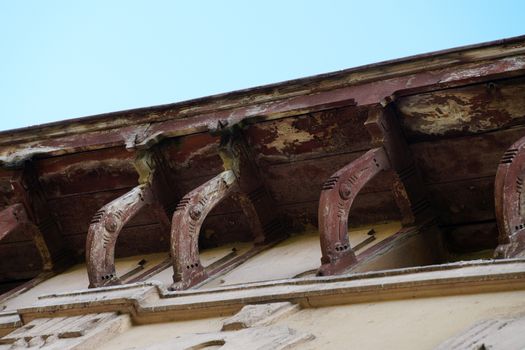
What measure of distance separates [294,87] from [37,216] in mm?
2900

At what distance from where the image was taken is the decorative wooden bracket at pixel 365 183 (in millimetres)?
6707

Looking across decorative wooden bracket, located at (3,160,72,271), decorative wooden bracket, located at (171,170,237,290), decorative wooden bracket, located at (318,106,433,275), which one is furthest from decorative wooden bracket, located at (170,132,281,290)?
decorative wooden bracket, located at (3,160,72,271)

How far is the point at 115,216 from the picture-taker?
25.9ft

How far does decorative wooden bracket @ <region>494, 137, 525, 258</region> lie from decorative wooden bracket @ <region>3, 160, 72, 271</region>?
451 cm

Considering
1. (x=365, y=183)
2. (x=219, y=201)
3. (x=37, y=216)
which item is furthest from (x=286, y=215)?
(x=37, y=216)

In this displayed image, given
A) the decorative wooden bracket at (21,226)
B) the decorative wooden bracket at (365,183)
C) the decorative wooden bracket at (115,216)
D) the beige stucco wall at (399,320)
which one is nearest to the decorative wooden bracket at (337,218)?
the decorative wooden bracket at (365,183)

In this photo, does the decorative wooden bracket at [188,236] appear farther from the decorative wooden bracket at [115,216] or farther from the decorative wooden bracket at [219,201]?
the decorative wooden bracket at [115,216]

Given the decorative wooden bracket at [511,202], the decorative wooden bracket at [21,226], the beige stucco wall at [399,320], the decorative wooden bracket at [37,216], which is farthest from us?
the decorative wooden bracket at [37,216]

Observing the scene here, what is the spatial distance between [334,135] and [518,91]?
4.91ft

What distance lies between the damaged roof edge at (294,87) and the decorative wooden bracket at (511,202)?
999mm

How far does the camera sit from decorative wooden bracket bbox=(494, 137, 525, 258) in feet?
19.6

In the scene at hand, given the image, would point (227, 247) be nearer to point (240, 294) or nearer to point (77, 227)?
point (77, 227)

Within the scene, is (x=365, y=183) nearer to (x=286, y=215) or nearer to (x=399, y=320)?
(x=286, y=215)

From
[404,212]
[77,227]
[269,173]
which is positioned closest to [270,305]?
[404,212]
